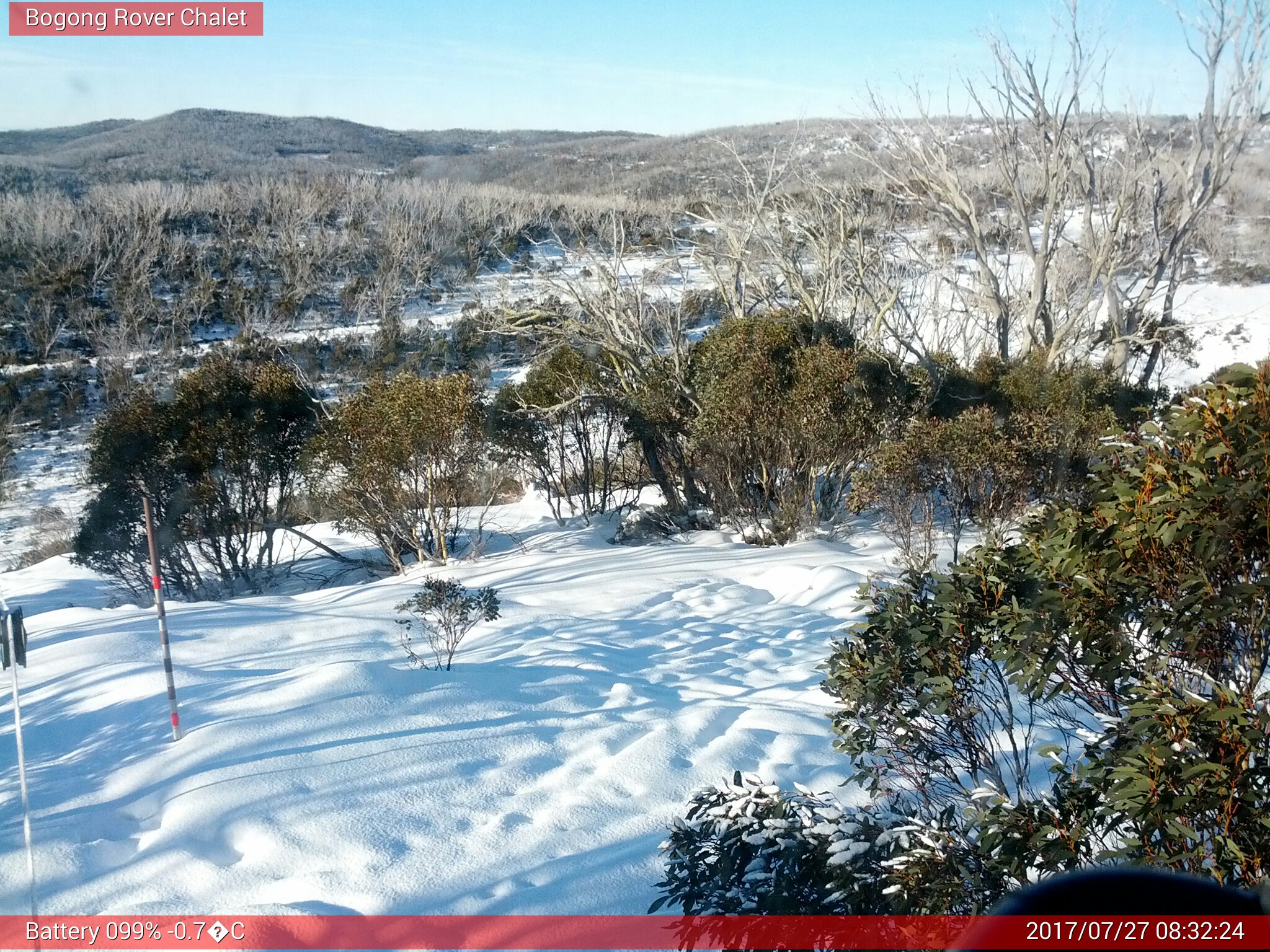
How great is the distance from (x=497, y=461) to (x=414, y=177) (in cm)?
→ 4040

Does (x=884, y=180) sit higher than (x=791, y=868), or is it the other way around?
(x=884, y=180)

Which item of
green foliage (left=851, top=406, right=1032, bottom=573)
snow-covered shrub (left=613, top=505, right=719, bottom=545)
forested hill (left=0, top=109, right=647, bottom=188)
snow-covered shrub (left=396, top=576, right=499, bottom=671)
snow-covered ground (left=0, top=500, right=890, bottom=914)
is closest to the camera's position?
snow-covered ground (left=0, top=500, right=890, bottom=914)

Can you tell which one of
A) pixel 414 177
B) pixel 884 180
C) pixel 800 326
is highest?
pixel 414 177

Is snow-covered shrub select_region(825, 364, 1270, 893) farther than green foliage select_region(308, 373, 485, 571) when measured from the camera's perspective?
No

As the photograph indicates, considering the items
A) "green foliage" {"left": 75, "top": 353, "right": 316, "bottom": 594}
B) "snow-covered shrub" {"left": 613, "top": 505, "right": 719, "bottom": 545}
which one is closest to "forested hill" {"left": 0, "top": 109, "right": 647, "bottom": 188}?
"green foliage" {"left": 75, "top": 353, "right": 316, "bottom": 594}

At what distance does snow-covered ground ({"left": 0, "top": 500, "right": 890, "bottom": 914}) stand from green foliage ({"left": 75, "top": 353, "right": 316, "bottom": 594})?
4.73 meters

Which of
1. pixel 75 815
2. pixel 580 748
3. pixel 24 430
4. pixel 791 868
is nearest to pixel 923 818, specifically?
pixel 791 868

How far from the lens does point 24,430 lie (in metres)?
23.2

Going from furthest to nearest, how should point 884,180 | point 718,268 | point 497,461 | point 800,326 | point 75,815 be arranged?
1. point 884,180
2. point 718,268
3. point 497,461
4. point 800,326
5. point 75,815

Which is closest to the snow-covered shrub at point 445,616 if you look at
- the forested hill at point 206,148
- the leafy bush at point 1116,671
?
the leafy bush at point 1116,671

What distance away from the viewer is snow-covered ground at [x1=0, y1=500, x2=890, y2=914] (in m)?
3.41

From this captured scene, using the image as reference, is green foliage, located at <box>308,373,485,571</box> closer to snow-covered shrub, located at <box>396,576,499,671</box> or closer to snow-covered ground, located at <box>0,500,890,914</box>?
snow-covered ground, located at <box>0,500,890,914</box>

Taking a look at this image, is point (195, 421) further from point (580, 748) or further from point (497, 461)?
point (580, 748)

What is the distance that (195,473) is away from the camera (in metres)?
12.9
